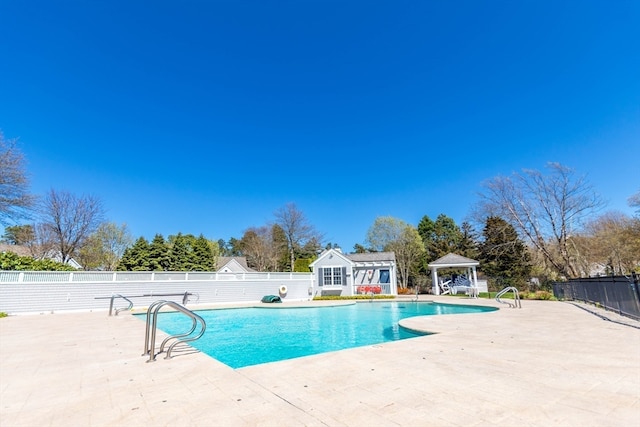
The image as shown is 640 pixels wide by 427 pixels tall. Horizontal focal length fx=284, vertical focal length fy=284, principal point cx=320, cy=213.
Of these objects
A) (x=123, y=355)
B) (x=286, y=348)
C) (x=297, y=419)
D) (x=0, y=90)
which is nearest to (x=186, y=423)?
(x=297, y=419)

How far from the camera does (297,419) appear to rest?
242 cm

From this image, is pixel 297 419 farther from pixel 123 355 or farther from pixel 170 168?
pixel 170 168

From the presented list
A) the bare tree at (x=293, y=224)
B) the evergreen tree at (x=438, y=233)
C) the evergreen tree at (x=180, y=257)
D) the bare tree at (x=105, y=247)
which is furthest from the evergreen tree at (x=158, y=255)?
the evergreen tree at (x=438, y=233)

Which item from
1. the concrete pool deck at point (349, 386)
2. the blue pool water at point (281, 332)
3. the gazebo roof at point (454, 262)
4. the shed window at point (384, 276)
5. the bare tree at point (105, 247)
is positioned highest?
the bare tree at point (105, 247)

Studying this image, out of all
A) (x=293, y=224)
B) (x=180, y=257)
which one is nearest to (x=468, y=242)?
(x=293, y=224)

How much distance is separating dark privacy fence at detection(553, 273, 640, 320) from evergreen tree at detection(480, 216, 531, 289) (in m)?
9.14

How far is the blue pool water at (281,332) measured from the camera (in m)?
7.09

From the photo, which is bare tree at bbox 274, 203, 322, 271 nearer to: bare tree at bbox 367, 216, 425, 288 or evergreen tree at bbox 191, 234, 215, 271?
bare tree at bbox 367, 216, 425, 288

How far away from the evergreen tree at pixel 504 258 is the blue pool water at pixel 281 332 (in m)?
12.8

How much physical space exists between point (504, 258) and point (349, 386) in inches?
1156

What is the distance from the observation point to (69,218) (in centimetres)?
2219

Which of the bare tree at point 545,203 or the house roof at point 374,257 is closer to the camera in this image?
the bare tree at point 545,203

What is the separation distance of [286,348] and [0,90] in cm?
1791

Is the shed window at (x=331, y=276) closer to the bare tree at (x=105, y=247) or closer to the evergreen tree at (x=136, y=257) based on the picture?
the evergreen tree at (x=136, y=257)
